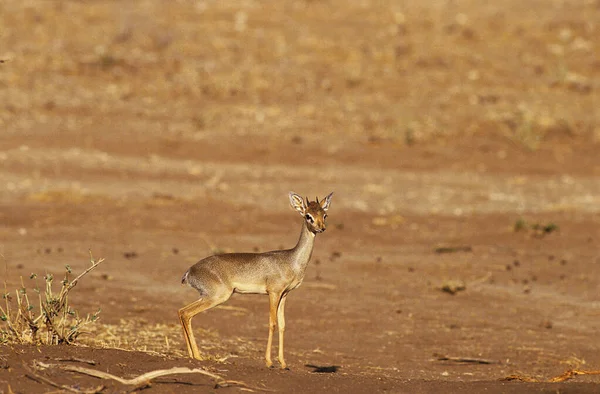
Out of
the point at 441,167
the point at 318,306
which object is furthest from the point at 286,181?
the point at 318,306

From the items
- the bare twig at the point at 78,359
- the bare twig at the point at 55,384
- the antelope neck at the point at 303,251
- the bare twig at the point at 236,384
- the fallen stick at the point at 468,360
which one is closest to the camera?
the bare twig at the point at 55,384

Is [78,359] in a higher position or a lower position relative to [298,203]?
lower

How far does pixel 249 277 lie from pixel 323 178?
10989 mm

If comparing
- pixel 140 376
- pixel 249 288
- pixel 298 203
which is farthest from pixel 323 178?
pixel 140 376

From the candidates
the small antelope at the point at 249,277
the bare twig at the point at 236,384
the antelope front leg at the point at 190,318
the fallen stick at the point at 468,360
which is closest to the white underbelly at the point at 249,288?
the small antelope at the point at 249,277

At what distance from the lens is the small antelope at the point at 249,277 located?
798 centimetres

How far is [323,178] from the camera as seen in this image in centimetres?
1897

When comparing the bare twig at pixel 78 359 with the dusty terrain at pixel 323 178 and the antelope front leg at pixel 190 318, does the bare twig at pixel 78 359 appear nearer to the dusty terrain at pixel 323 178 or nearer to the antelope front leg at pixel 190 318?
the dusty terrain at pixel 323 178

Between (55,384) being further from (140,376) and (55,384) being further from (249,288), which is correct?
(249,288)

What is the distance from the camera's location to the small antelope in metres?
7.98

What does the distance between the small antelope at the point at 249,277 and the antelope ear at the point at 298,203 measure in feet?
0.18

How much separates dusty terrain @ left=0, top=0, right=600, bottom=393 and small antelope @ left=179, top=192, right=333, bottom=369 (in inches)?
22.5

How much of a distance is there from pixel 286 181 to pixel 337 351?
28.8 feet

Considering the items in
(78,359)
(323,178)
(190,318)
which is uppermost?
(323,178)
